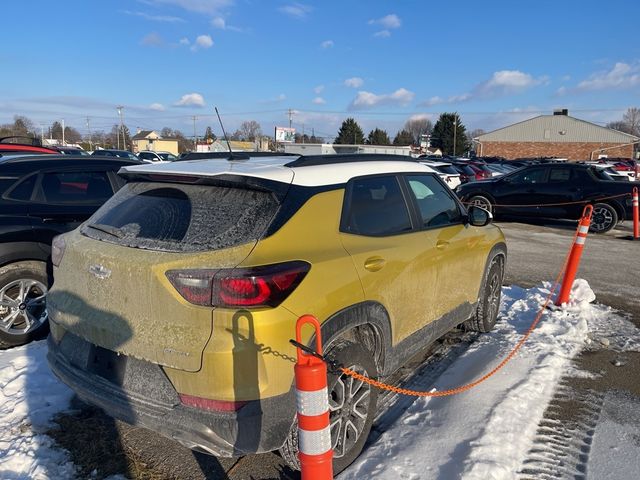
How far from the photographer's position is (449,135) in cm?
8269

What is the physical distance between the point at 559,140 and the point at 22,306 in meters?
76.3

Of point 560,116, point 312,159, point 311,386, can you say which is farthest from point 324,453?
point 560,116

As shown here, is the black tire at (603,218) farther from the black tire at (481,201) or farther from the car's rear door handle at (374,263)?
the car's rear door handle at (374,263)

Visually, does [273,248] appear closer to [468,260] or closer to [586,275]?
[468,260]

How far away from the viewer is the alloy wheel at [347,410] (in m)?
2.84

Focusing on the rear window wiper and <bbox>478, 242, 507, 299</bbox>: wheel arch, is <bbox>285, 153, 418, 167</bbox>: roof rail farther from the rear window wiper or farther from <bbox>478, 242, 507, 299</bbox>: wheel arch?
<bbox>478, 242, 507, 299</bbox>: wheel arch

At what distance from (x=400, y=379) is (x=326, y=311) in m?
1.90

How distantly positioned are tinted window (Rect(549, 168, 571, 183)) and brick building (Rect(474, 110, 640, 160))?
61.5 m

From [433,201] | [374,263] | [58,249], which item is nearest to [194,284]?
[374,263]

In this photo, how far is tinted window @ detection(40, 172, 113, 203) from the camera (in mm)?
5148

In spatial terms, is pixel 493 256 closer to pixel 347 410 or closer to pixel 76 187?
pixel 347 410

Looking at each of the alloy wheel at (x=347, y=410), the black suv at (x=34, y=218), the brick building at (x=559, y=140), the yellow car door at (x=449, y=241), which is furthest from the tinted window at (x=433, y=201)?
the brick building at (x=559, y=140)

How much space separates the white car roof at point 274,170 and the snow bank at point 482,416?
1.69 m

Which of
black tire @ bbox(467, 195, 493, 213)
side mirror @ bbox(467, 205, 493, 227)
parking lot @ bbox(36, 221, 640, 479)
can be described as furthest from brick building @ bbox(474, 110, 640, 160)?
side mirror @ bbox(467, 205, 493, 227)
